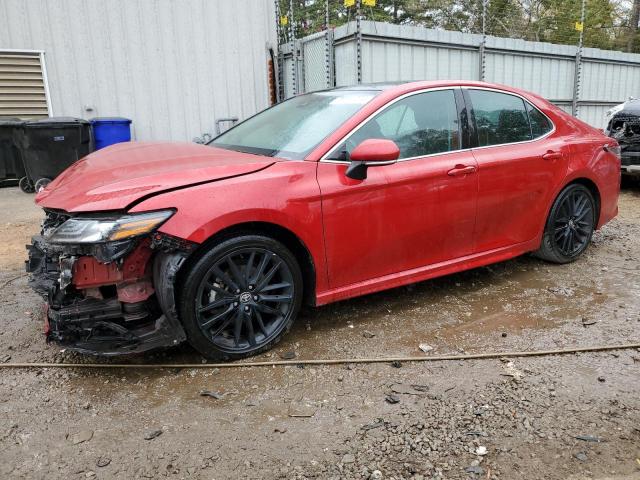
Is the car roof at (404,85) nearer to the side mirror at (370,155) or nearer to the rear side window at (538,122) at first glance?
the rear side window at (538,122)

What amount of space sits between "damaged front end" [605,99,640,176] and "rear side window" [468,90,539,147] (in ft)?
13.2

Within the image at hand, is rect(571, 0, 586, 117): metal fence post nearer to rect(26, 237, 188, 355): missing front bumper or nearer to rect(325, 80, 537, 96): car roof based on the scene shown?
rect(325, 80, 537, 96): car roof

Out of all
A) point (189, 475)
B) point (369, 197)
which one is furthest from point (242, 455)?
point (369, 197)

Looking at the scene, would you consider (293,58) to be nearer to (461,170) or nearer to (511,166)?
(511,166)

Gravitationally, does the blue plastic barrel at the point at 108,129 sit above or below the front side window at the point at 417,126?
below

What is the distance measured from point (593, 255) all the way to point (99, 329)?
4.36 m

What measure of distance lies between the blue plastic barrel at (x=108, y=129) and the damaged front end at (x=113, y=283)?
6541 millimetres

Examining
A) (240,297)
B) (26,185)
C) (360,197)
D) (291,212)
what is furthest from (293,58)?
(240,297)

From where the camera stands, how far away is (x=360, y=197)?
3.16m

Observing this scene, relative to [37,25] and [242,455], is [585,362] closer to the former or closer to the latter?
[242,455]

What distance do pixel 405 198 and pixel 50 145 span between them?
22.4 feet

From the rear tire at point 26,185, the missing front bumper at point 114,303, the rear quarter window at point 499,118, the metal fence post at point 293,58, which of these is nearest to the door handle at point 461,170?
the rear quarter window at point 499,118

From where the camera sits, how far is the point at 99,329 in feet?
8.71

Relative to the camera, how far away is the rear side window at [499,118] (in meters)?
3.85
